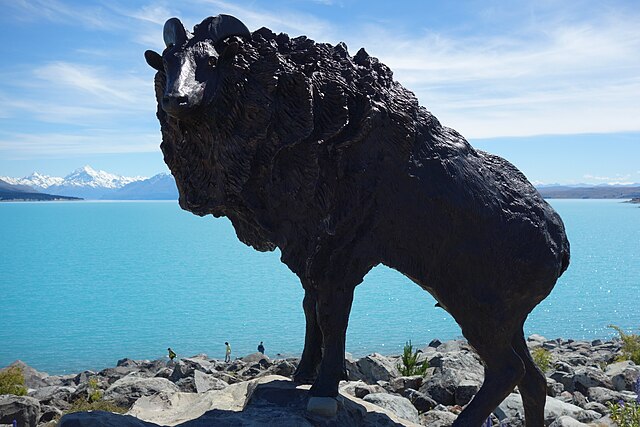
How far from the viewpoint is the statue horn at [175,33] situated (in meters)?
4.06

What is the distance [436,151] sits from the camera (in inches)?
170

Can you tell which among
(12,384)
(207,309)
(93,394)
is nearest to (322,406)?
(93,394)

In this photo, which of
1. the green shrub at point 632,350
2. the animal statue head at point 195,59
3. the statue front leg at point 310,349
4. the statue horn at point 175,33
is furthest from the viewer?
the green shrub at point 632,350

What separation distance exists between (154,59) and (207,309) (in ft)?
69.4

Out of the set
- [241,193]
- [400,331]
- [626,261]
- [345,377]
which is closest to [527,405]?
[345,377]

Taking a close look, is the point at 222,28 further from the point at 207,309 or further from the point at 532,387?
the point at 207,309

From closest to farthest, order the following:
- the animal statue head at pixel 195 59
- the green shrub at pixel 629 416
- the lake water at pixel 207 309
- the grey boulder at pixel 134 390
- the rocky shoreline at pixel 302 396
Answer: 1. the animal statue head at pixel 195 59
2. the rocky shoreline at pixel 302 396
3. the green shrub at pixel 629 416
4. the grey boulder at pixel 134 390
5. the lake water at pixel 207 309

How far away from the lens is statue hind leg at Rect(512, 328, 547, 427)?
4.50 meters

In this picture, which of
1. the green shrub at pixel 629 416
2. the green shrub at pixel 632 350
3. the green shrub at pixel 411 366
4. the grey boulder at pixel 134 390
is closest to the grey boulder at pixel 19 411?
the grey boulder at pixel 134 390

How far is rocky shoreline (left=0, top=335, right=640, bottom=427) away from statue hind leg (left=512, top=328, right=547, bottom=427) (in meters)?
0.93

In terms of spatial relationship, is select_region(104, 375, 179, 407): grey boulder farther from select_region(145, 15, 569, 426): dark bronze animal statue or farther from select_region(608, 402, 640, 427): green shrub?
select_region(608, 402, 640, 427): green shrub

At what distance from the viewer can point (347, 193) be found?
4246 mm

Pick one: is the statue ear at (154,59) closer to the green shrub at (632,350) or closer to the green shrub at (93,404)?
the green shrub at (93,404)

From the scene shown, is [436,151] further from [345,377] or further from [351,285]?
[345,377]
